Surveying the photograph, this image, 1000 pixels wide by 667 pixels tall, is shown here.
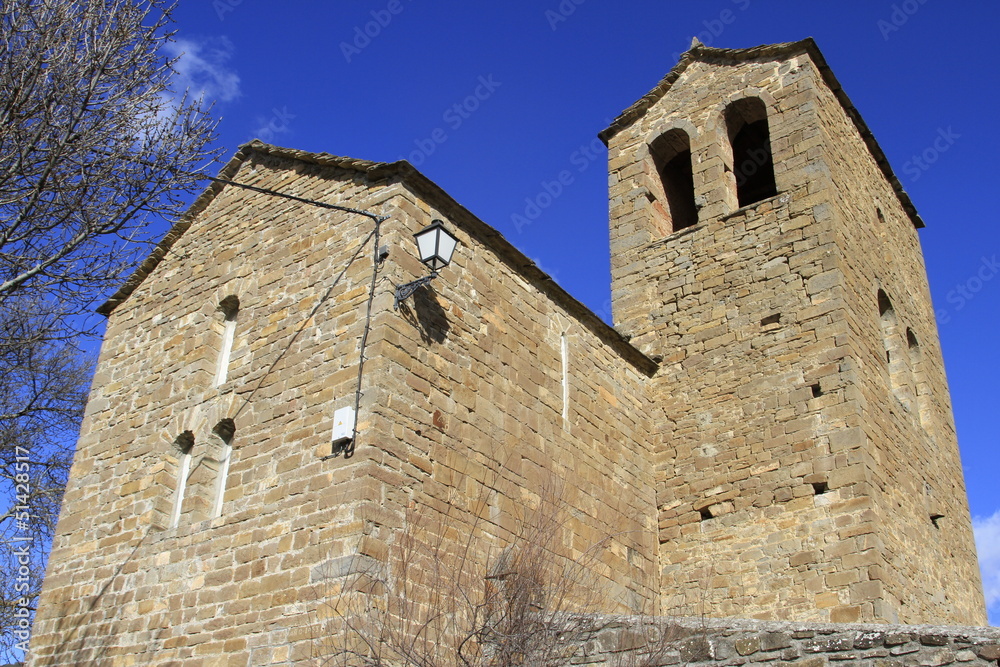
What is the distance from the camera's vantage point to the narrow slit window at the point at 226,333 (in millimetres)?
9126

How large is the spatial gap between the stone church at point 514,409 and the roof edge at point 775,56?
7 centimetres

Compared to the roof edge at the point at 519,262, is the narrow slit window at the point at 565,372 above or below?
below

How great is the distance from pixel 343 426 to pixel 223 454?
5.81 ft

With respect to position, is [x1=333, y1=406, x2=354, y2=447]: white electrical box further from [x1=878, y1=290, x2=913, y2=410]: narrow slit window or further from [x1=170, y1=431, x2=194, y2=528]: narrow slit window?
[x1=878, y1=290, x2=913, y2=410]: narrow slit window

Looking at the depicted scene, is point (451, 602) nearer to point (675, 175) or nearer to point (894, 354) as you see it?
point (894, 354)

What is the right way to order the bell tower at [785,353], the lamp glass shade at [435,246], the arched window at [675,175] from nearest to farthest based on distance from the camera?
1. the lamp glass shade at [435,246]
2. the bell tower at [785,353]
3. the arched window at [675,175]

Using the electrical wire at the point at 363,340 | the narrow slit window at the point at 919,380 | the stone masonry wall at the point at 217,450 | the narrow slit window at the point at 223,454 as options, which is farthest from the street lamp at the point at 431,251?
the narrow slit window at the point at 919,380

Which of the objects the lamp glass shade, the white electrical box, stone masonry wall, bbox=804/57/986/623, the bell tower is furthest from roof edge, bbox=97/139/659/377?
stone masonry wall, bbox=804/57/986/623

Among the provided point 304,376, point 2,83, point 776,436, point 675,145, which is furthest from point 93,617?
point 675,145

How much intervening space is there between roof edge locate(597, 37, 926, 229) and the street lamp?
7436 millimetres

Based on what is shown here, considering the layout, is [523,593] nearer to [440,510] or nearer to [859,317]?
[440,510]

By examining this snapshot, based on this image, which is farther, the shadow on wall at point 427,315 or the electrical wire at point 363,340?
the shadow on wall at point 427,315

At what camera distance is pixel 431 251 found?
806 cm

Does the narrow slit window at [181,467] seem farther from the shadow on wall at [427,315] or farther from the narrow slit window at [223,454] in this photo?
the shadow on wall at [427,315]
